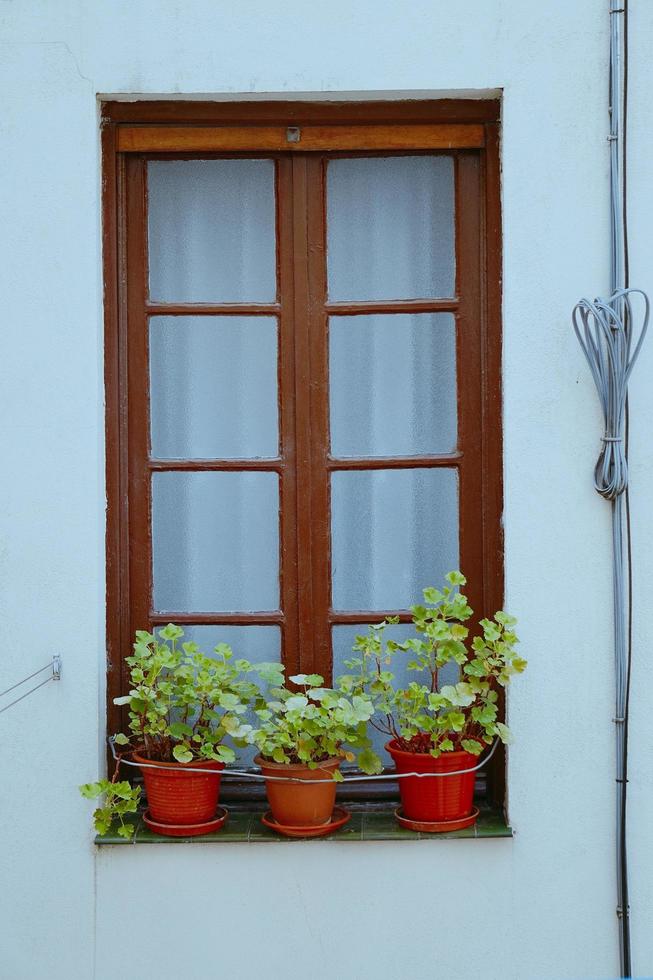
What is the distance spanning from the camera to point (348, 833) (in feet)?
10.4

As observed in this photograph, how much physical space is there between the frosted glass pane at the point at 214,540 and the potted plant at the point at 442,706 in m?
0.42

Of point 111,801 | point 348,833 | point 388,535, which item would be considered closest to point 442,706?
point 348,833

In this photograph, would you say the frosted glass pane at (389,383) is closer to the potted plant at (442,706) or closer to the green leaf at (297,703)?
the potted plant at (442,706)

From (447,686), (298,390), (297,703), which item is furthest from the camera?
(298,390)

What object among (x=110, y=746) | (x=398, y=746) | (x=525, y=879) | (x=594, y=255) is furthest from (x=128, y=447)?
(x=525, y=879)

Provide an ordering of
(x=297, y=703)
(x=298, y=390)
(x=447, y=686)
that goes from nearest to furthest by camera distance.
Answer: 1. (x=297, y=703)
2. (x=447, y=686)
3. (x=298, y=390)

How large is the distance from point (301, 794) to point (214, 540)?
79cm

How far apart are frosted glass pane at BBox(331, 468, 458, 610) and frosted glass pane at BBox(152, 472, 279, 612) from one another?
0.65 feet

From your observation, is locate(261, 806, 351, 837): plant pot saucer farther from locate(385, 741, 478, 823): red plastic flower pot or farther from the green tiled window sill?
locate(385, 741, 478, 823): red plastic flower pot

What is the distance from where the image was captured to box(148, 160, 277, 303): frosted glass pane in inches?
135

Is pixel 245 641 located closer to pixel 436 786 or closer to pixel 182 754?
pixel 182 754

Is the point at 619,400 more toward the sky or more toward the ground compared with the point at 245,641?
more toward the sky

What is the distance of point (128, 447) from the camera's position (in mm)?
3393

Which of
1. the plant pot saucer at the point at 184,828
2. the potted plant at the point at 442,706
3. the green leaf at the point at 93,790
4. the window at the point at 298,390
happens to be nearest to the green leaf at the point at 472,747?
the potted plant at the point at 442,706
